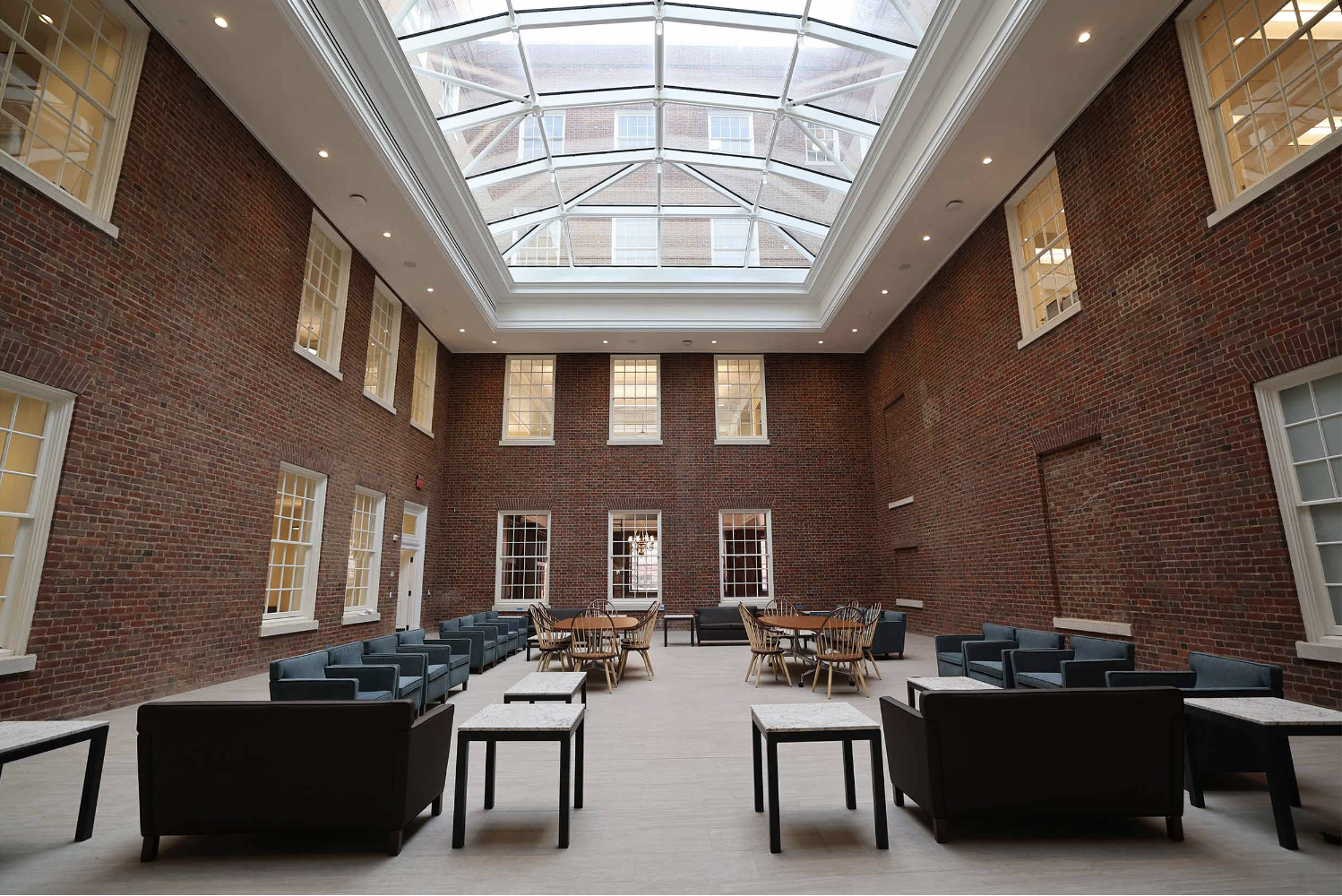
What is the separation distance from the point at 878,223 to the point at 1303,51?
537cm

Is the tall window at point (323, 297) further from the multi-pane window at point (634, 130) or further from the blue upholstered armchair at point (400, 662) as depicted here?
the blue upholstered armchair at point (400, 662)

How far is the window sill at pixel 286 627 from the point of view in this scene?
315 inches

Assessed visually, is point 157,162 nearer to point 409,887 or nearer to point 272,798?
point 272,798

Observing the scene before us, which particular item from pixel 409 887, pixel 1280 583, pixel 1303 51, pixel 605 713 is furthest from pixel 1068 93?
pixel 409 887

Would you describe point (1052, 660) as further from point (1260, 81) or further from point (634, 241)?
point (634, 241)

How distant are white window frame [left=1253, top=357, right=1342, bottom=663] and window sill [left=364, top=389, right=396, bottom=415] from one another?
11380 mm

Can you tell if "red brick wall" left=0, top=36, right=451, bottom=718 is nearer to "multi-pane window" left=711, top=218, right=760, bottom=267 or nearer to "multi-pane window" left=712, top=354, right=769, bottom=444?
"multi-pane window" left=711, top=218, right=760, bottom=267

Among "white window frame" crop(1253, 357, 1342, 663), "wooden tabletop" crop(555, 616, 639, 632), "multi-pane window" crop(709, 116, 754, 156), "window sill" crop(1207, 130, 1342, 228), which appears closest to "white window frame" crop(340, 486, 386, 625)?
"wooden tabletop" crop(555, 616, 639, 632)

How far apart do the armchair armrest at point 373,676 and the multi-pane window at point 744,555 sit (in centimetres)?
954

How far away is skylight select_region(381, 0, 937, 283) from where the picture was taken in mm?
7879

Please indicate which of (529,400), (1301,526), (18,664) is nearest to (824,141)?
(1301,526)

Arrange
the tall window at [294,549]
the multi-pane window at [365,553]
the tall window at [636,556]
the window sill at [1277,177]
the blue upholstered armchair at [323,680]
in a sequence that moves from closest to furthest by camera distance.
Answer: the blue upholstered armchair at [323,680] → the window sill at [1277,177] → the tall window at [294,549] → the multi-pane window at [365,553] → the tall window at [636,556]

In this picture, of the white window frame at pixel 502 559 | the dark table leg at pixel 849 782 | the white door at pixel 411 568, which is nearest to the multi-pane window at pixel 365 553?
the white door at pixel 411 568

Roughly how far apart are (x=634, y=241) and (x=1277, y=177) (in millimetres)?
9832
